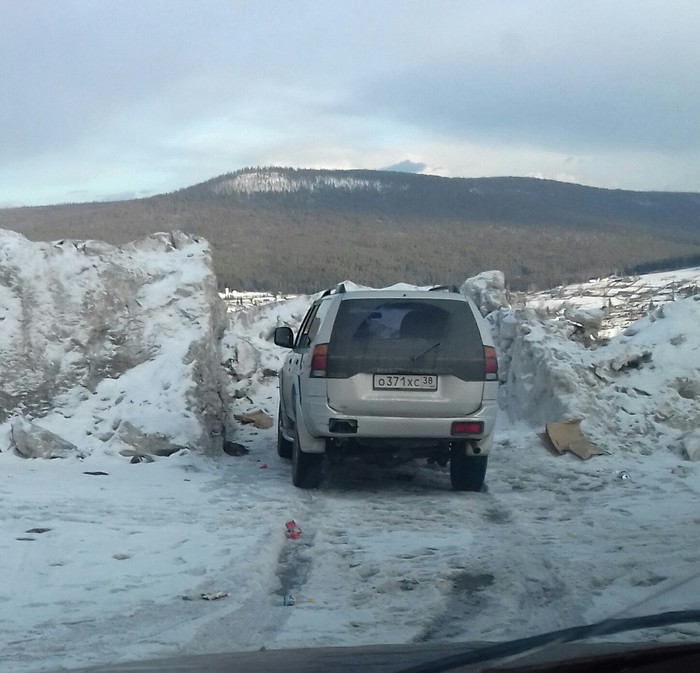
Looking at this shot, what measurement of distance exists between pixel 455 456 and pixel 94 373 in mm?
4682

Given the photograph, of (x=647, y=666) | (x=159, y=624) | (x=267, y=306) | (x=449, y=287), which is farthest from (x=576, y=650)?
(x=267, y=306)

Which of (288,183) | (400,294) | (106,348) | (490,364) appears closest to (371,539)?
(490,364)

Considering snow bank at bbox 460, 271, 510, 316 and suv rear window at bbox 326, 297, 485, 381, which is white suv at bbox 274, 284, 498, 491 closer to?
suv rear window at bbox 326, 297, 485, 381

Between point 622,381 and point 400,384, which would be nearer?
point 400,384

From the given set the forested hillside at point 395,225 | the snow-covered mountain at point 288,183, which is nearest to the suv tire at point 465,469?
the forested hillside at point 395,225

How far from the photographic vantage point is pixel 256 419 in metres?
13.2

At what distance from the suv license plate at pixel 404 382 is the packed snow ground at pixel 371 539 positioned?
3.32ft

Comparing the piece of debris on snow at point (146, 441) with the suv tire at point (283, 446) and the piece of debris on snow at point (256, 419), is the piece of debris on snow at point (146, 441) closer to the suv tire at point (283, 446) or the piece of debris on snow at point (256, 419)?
the suv tire at point (283, 446)

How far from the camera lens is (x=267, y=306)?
19.6 meters

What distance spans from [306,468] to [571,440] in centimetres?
328

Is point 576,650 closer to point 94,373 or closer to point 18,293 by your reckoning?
point 94,373

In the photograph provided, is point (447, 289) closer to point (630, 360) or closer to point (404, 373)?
point (404, 373)

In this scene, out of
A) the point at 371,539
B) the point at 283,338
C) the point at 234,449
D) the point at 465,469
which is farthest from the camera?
the point at 234,449

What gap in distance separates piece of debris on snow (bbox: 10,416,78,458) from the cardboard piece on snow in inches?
202
